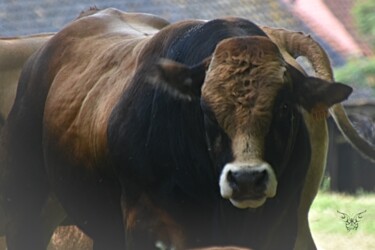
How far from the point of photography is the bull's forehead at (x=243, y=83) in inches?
291

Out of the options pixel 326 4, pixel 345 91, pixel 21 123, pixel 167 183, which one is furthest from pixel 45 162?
pixel 326 4

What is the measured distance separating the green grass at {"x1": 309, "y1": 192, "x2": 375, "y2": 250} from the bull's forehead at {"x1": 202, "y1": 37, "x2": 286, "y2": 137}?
5.36 m

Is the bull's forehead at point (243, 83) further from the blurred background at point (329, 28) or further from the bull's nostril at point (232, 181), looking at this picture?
the blurred background at point (329, 28)

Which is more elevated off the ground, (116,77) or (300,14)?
(116,77)

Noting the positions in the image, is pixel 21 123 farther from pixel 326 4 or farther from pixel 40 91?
pixel 326 4

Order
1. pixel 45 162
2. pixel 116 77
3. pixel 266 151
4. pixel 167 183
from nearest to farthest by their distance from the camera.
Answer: pixel 266 151 < pixel 167 183 < pixel 116 77 < pixel 45 162

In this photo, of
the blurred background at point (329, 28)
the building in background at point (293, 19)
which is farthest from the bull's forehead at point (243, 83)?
the building in background at point (293, 19)

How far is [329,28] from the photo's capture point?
28.7 meters

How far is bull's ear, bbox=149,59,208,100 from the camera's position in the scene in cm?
770

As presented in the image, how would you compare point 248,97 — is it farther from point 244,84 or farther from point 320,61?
point 320,61

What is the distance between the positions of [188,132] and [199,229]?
1.58ft

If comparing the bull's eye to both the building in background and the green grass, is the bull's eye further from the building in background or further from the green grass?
the building in background

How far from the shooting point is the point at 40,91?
9.80 meters

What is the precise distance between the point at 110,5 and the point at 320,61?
15.9 meters
